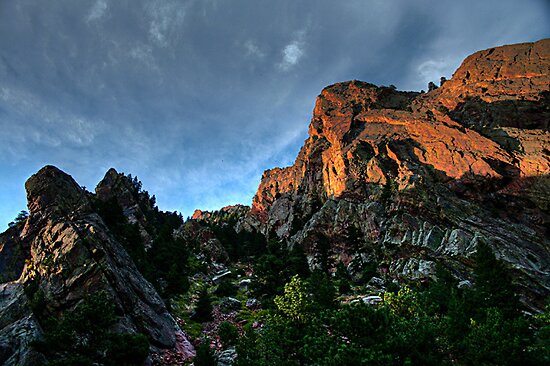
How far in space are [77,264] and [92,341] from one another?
50.1 feet

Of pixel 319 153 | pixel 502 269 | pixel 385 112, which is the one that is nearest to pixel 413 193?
pixel 502 269

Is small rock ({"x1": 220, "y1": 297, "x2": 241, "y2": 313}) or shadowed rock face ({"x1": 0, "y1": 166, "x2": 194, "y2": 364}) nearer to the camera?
shadowed rock face ({"x1": 0, "y1": 166, "x2": 194, "y2": 364})

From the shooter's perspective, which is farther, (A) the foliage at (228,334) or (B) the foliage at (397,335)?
(A) the foliage at (228,334)

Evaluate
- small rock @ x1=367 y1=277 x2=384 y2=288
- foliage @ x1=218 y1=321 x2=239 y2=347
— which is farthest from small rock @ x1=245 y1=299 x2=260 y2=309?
small rock @ x1=367 y1=277 x2=384 y2=288

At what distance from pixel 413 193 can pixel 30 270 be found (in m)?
72.3

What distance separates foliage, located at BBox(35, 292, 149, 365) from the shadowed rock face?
5.65 metres

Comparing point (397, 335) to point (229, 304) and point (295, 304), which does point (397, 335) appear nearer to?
point (295, 304)

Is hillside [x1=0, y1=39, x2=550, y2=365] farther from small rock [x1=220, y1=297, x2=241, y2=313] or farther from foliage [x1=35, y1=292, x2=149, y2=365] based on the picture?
small rock [x1=220, y1=297, x2=241, y2=313]

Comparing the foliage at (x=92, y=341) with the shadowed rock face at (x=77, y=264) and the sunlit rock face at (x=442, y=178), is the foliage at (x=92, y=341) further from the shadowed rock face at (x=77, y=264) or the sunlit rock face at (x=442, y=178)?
the sunlit rock face at (x=442, y=178)

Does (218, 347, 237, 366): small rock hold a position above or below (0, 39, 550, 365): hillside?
below

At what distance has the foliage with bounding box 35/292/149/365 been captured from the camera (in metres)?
19.7

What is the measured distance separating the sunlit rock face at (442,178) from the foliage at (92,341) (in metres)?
48.3

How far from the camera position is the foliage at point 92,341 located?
1973 cm

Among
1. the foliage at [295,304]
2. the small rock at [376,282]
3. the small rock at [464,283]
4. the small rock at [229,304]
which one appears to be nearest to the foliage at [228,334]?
the foliage at [295,304]
